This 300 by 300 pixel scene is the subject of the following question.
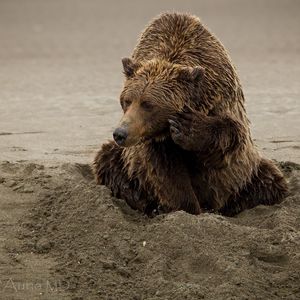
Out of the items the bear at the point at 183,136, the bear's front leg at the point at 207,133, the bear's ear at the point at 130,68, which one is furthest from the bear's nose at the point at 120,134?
the bear's ear at the point at 130,68

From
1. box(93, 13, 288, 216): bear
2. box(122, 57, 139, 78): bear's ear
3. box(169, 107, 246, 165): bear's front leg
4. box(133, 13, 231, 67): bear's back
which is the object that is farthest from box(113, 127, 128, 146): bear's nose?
box(133, 13, 231, 67): bear's back

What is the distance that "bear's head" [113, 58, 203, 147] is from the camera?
18.9 feet

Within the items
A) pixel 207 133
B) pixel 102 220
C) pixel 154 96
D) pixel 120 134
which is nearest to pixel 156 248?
pixel 102 220

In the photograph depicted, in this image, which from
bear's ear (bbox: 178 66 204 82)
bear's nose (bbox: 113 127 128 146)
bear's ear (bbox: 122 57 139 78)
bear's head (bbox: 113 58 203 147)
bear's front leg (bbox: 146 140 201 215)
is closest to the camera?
bear's nose (bbox: 113 127 128 146)

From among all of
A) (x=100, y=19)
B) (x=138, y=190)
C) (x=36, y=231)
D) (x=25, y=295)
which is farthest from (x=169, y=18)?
(x=100, y=19)

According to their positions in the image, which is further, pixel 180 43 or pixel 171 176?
pixel 180 43

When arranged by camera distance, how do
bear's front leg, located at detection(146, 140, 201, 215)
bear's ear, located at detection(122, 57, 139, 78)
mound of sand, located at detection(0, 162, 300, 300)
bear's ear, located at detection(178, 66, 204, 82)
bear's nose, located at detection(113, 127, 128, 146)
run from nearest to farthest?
1. mound of sand, located at detection(0, 162, 300, 300)
2. bear's nose, located at detection(113, 127, 128, 146)
3. bear's ear, located at detection(178, 66, 204, 82)
4. bear's ear, located at detection(122, 57, 139, 78)
5. bear's front leg, located at detection(146, 140, 201, 215)

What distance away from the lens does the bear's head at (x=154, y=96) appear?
18.9 ft

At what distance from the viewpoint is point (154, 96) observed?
5.80m

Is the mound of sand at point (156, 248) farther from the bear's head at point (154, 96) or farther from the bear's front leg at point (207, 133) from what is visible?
the bear's head at point (154, 96)

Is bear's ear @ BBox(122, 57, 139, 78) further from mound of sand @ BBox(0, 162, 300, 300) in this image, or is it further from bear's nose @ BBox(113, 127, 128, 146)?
mound of sand @ BBox(0, 162, 300, 300)

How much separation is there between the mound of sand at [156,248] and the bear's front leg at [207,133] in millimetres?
449

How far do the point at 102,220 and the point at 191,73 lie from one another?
114 centimetres

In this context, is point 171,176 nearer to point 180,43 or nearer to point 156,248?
point 156,248
